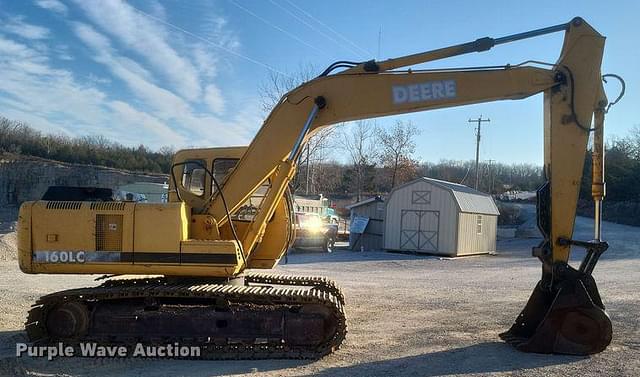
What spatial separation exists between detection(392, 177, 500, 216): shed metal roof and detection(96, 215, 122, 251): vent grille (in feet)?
72.2

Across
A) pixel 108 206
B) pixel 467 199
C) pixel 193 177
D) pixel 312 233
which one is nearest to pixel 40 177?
pixel 312 233

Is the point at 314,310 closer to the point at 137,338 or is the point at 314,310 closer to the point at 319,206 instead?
the point at 137,338

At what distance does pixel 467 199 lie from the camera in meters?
29.4

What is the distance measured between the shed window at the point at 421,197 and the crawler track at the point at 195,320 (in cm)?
2146

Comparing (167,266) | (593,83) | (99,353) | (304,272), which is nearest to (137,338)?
(99,353)

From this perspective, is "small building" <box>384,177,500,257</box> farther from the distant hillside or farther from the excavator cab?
the distant hillside

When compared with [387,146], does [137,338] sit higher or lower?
lower

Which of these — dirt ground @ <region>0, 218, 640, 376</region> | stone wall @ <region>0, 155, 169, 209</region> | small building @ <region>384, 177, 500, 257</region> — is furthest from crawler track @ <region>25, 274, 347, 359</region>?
stone wall @ <region>0, 155, 169, 209</region>

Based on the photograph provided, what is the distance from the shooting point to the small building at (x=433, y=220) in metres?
27.4

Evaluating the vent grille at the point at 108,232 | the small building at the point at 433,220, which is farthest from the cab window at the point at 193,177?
the small building at the point at 433,220

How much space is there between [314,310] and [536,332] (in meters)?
3.01

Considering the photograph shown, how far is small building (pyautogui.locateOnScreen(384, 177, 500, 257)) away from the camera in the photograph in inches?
1080

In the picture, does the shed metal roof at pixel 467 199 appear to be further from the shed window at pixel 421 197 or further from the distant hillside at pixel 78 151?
the distant hillside at pixel 78 151

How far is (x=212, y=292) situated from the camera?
7.40 meters
